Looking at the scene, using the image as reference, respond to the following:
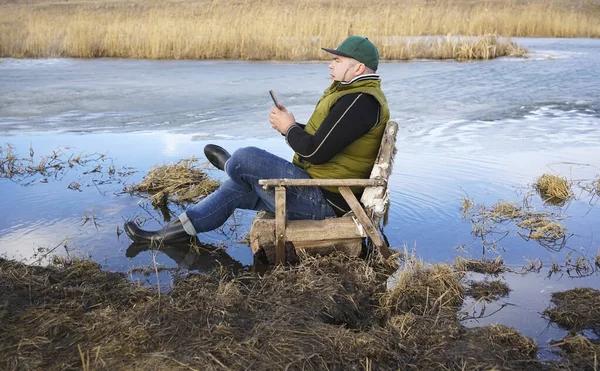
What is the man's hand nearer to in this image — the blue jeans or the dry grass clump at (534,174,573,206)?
the blue jeans

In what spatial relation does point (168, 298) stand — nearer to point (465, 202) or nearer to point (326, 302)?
point (326, 302)

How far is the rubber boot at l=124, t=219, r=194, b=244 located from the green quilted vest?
100 centimetres

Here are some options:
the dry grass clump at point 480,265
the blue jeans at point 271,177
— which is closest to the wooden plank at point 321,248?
the blue jeans at point 271,177

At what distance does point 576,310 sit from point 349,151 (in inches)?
63.9

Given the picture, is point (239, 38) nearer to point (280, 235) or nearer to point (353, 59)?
point (353, 59)

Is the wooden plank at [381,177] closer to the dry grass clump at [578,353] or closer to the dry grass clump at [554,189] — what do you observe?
the dry grass clump at [578,353]

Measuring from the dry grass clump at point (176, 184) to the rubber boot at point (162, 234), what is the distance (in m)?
1.07

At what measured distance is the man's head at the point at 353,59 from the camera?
434 centimetres

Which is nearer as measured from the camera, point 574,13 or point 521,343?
point 521,343

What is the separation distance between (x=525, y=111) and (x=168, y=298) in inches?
296

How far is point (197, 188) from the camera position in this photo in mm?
6184

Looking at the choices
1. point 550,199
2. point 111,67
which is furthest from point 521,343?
point 111,67

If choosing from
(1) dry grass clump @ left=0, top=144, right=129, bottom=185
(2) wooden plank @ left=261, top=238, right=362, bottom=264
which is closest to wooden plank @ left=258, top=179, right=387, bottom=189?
(2) wooden plank @ left=261, top=238, right=362, bottom=264

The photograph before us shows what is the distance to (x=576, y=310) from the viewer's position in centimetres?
377
